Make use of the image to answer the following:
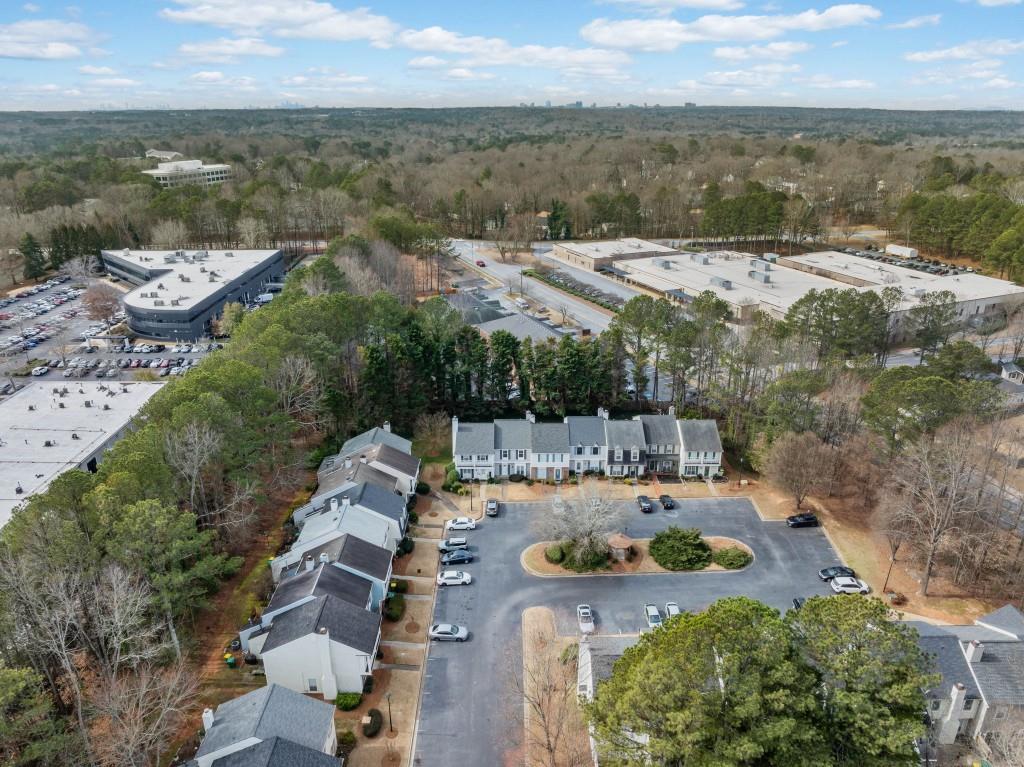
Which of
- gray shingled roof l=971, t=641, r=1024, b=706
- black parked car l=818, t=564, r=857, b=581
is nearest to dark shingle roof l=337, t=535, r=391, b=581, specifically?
black parked car l=818, t=564, r=857, b=581

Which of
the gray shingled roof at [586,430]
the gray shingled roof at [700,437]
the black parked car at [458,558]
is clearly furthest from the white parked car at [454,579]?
the gray shingled roof at [700,437]

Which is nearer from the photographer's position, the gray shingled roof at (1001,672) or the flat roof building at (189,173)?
the gray shingled roof at (1001,672)

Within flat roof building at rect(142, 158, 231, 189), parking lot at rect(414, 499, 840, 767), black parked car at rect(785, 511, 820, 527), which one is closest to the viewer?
parking lot at rect(414, 499, 840, 767)

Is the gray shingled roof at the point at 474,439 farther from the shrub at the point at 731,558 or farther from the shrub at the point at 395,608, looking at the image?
the shrub at the point at 731,558

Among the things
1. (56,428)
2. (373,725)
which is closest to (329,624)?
(373,725)

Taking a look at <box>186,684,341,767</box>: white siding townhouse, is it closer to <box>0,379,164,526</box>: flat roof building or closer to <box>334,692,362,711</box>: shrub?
<box>334,692,362,711</box>: shrub

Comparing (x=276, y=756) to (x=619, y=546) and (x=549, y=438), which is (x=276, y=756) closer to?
(x=619, y=546)
